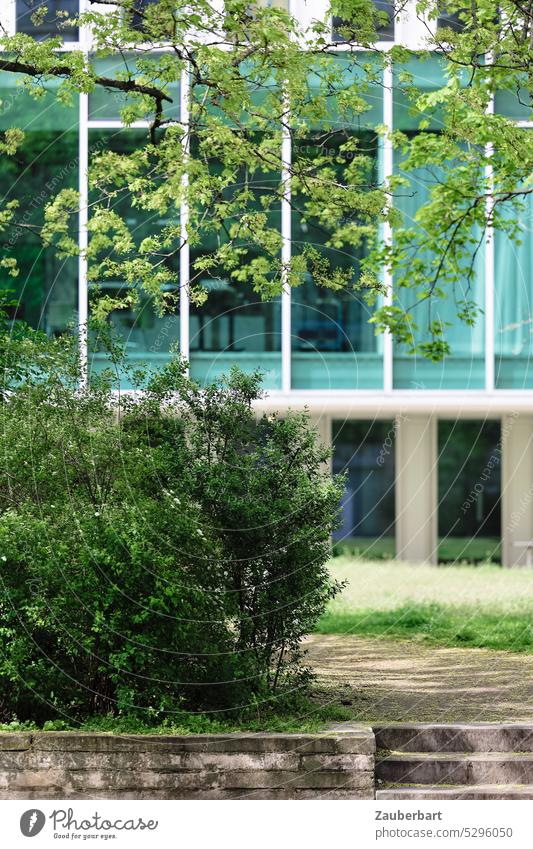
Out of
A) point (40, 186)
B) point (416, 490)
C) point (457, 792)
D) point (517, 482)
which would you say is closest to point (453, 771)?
point (457, 792)

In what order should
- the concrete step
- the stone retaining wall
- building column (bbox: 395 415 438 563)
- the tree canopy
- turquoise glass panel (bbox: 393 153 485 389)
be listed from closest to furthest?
the stone retaining wall < the concrete step < the tree canopy < turquoise glass panel (bbox: 393 153 485 389) < building column (bbox: 395 415 438 563)

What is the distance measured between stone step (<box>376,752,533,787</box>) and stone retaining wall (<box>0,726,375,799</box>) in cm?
42

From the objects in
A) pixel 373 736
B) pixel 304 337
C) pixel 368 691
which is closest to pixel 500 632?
pixel 368 691

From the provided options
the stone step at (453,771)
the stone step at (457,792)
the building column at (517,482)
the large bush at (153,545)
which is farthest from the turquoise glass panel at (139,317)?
the stone step at (457,792)

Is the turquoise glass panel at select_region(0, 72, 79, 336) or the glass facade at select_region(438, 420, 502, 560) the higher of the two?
the turquoise glass panel at select_region(0, 72, 79, 336)

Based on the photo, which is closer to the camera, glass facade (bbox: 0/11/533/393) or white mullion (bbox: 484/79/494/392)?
glass facade (bbox: 0/11/533/393)

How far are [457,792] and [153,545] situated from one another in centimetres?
235

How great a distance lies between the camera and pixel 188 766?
6922 mm

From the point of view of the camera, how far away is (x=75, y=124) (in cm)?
1827

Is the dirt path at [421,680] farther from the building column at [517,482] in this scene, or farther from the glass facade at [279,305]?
the building column at [517,482]

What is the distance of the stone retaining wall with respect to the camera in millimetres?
6918

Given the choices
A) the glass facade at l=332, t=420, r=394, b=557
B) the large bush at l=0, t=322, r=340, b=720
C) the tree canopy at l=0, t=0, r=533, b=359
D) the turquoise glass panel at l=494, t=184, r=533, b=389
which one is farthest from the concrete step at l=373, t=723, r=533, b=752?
the glass facade at l=332, t=420, r=394, b=557

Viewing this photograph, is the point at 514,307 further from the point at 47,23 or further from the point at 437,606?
the point at 47,23
